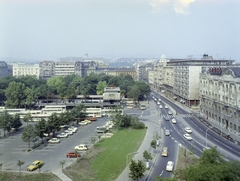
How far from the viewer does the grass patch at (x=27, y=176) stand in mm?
6789

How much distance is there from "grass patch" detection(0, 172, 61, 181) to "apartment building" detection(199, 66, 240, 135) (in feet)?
24.7

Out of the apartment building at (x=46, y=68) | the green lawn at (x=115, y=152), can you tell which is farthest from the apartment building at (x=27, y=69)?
the green lawn at (x=115, y=152)

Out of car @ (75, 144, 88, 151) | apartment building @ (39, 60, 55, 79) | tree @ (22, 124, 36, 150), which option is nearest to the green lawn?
car @ (75, 144, 88, 151)

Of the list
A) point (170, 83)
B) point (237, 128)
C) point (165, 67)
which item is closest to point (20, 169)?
point (237, 128)

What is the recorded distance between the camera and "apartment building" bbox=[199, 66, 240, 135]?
37.6 ft

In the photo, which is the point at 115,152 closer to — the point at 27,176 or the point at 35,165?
the point at 35,165

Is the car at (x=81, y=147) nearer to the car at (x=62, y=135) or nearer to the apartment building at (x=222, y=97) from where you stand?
the car at (x=62, y=135)

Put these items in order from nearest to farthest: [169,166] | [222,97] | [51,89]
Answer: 1. [169,166]
2. [222,97]
3. [51,89]

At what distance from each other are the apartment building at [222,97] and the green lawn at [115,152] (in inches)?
143

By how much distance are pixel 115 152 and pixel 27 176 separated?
2820 mm

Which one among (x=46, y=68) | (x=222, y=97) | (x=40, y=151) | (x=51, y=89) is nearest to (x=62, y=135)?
(x=40, y=151)

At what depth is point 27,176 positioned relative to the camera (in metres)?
6.97

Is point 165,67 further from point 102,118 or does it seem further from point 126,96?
point 102,118

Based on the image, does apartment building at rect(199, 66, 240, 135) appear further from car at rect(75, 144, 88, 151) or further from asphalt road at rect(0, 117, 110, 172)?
car at rect(75, 144, 88, 151)
